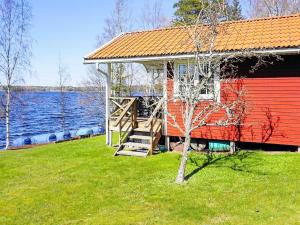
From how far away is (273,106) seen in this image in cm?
1148

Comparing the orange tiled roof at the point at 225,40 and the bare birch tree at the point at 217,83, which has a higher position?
the orange tiled roof at the point at 225,40

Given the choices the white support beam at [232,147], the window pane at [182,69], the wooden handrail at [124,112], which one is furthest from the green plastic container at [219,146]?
the wooden handrail at [124,112]

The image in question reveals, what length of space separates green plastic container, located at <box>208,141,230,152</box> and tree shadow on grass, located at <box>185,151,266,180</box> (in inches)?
15.8

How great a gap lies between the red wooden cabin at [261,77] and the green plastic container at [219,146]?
0.28m

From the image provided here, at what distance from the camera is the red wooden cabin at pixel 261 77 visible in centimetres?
1116

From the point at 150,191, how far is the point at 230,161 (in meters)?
3.51

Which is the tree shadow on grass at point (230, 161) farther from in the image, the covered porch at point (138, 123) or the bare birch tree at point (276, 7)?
the bare birch tree at point (276, 7)

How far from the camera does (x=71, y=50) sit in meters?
35.0

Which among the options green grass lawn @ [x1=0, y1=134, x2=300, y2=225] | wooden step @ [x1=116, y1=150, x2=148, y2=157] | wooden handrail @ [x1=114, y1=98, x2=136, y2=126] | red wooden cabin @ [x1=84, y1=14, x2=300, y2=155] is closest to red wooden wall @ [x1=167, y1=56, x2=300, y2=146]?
red wooden cabin @ [x1=84, y1=14, x2=300, y2=155]

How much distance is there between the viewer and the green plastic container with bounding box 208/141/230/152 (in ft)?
41.0

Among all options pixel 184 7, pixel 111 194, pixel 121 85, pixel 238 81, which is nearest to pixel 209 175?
pixel 111 194

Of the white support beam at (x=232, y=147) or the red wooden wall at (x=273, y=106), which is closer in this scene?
the red wooden wall at (x=273, y=106)

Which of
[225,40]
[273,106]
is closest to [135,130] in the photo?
[225,40]

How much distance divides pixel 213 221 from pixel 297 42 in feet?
20.8
